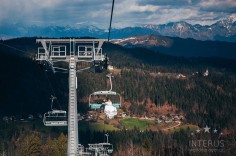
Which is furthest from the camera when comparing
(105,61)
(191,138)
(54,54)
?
(191,138)

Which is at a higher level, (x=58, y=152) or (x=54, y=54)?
(x=54, y=54)

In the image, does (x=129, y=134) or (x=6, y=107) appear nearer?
(x=129, y=134)

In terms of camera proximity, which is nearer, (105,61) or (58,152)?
(105,61)

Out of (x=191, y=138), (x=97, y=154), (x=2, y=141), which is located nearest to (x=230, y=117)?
(x=191, y=138)

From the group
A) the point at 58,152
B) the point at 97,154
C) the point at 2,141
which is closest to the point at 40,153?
the point at 58,152

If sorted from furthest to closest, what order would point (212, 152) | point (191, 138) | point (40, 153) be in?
point (191, 138) → point (212, 152) → point (40, 153)

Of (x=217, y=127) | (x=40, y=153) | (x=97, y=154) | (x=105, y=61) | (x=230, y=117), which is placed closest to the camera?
(x=105, y=61)

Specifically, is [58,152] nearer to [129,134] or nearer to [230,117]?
[129,134]

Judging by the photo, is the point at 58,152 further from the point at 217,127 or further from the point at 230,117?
the point at 230,117

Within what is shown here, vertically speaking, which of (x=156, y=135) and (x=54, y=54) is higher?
(x=54, y=54)
